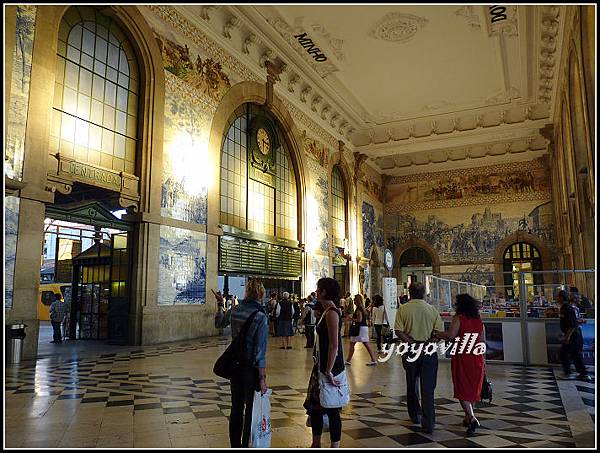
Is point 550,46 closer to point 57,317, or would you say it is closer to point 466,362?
point 466,362

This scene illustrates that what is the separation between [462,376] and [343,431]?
4.32 feet

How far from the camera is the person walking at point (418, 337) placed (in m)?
4.62

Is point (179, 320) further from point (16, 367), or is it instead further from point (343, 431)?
point (343, 431)

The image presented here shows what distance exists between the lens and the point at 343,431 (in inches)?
173

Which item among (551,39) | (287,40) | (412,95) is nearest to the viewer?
(551,39)

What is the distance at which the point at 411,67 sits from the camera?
17719mm

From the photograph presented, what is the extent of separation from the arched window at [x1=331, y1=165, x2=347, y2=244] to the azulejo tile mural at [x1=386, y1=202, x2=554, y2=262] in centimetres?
690

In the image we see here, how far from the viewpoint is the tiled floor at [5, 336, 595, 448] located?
4.12m

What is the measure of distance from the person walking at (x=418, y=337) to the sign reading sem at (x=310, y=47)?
1275cm

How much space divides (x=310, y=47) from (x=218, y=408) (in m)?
13.8

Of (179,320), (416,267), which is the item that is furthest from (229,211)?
(416,267)

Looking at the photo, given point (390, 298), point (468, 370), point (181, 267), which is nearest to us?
point (468, 370)

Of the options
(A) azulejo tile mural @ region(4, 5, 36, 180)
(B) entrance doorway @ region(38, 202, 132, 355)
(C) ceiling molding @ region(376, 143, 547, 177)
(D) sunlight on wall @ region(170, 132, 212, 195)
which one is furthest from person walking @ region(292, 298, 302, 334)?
(C) ceiling molding @ region(376, 143, 547, 177)

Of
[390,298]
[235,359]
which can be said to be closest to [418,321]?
[235,359]
